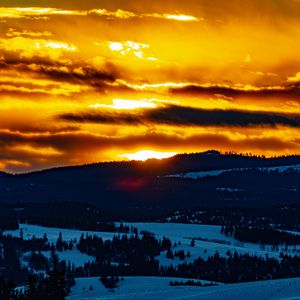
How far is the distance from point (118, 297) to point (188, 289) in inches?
477

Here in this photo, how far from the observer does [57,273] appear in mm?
141750

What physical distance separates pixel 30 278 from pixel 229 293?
37.4m

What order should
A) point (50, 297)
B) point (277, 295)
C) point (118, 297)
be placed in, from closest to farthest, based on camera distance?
point (50, 297)
point (277, 295)
point (118, 297)

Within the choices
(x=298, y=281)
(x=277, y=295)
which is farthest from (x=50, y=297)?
(x=298, y=281)

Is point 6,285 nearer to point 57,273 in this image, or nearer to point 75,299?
point 57,273

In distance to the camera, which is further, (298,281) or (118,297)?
(298,281)

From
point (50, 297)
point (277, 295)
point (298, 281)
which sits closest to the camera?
point (50, 297)

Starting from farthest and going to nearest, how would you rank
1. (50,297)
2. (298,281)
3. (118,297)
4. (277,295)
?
Result: (298,281)
(118,297)
(277,295)
(50,297)

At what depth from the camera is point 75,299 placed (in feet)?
618

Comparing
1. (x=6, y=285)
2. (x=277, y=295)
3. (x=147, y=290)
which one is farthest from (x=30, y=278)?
(x=147, y=290)

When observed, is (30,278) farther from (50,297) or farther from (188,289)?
(188,289)

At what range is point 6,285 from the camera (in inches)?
5743

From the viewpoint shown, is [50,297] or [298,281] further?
[298,281]

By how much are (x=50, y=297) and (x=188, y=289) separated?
51.7m
